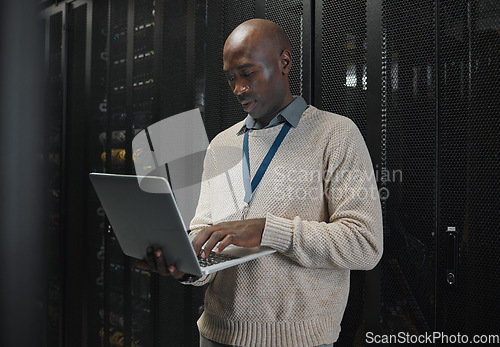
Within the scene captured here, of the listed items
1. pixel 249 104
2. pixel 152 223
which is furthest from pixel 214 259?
pixel 249 104

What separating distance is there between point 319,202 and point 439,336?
Result: 0.67 m

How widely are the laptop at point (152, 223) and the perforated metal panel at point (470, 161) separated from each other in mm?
726

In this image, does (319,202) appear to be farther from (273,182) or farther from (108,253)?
(108,253)

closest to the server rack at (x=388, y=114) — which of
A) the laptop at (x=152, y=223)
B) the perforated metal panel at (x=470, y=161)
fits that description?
the perforated metal panel at (x=470, y=161)

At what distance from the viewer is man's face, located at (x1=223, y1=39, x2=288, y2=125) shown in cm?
121

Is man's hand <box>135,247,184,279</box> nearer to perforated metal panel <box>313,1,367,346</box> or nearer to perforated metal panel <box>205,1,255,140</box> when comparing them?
perforated metal panel <box>313,1,367,346</box>

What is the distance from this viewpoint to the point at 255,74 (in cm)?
121

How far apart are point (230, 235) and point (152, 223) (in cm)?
19

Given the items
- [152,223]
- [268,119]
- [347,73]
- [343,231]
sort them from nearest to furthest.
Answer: [152,223] < [343,231] < [268,119] < [347,73]

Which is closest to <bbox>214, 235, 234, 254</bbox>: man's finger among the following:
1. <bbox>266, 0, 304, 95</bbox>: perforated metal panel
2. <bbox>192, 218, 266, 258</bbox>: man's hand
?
<bbox>192, 218, 266, 258</bbox>: man's hand

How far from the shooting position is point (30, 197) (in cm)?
54

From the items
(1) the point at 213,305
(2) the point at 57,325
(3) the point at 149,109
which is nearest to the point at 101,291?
(2) the point at 57,325

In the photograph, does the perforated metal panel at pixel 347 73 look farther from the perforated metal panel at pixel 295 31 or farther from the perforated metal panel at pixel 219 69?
the perforated metal panel at pixel 219 69

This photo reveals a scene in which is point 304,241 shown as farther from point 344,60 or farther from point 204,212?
point 344,60
